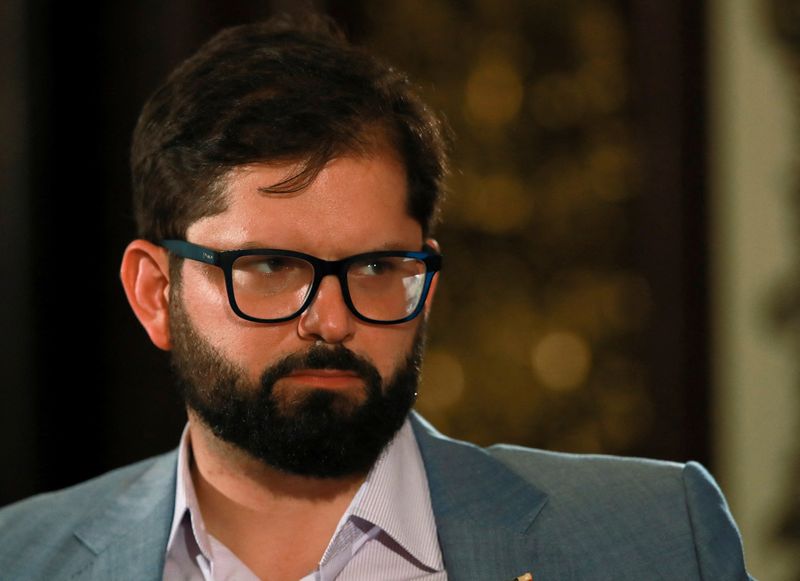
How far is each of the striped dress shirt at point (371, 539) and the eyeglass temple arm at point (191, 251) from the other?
1.18 ft

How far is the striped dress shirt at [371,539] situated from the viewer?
188cm

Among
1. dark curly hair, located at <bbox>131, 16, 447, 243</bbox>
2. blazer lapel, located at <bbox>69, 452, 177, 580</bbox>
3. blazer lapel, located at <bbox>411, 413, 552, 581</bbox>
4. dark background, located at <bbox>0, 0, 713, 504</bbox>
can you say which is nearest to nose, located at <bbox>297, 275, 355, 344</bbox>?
dark curly hair, located at <bbox>131, 16, 447, 243</bbox>

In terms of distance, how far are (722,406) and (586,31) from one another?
3.34 feet

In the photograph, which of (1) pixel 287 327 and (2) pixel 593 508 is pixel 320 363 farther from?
(2) pixel 593 508

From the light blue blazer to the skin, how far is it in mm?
124

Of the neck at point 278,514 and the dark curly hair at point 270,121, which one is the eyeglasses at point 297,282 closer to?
the dark curly hair at point 270,121

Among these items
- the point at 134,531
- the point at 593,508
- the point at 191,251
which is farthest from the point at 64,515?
the point at 593,508

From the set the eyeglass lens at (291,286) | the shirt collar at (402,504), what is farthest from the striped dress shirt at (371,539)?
the eyeglass lens at (291,286)

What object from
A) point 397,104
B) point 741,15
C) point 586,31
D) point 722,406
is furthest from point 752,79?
point 397,104

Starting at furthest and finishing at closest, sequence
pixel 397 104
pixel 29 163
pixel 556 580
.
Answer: pixel 29 163 < pixel 397 104 < pixel 556 580

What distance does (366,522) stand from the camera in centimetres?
190

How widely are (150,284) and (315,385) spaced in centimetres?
40

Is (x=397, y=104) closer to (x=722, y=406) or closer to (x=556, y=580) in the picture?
(x=556, y=580)

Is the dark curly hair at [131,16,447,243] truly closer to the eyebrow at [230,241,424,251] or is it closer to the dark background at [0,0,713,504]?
the eyebrow at [230,241,424,251]
